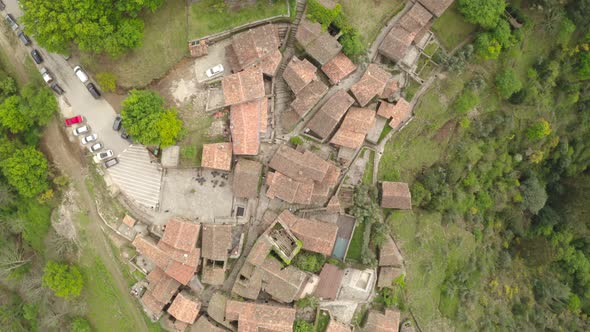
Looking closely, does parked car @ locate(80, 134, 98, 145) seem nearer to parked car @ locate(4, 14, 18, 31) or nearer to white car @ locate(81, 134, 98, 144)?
white car @ locate(81, 134, 98, 144)

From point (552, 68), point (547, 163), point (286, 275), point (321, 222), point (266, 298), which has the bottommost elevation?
point (266, 298)

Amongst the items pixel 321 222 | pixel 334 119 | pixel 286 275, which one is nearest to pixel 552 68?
pixel 334 119

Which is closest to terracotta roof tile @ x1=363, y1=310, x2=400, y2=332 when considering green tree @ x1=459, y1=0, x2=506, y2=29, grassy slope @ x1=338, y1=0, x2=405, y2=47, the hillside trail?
the hillside trail

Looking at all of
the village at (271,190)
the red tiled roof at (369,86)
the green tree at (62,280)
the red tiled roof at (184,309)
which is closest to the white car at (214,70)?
the village at (271,190)

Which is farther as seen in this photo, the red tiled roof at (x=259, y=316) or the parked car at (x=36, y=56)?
the parked car at (x=36, y=56)

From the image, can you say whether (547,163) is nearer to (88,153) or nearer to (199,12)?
(199,12)

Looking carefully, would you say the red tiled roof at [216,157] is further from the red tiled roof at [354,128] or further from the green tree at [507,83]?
the green tree at [507,83]
